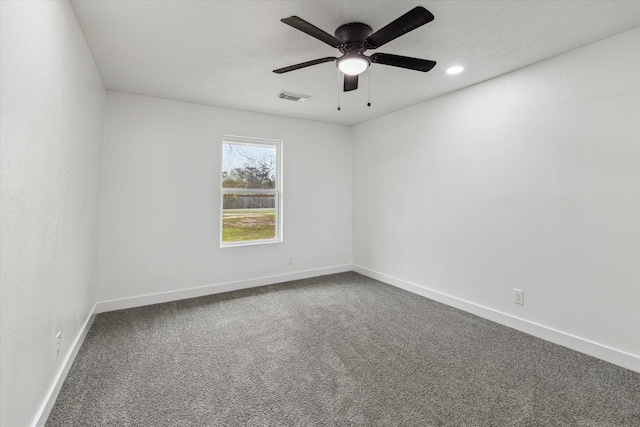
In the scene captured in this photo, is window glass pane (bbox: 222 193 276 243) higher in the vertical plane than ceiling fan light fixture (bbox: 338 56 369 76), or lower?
lower

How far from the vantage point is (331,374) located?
6.81 feet

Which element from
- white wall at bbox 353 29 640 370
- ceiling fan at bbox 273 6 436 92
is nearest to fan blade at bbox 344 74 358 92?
ceiling fan at bbox 273 6 436 92

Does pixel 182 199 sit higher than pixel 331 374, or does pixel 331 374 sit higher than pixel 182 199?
pixel 182 199

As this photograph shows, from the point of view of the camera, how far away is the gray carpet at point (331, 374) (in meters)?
1.68

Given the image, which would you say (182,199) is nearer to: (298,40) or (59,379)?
(59,379)

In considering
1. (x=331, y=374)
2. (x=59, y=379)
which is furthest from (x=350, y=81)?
(x=59, y=379)

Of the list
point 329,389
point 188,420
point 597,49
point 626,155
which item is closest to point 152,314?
point 188,420

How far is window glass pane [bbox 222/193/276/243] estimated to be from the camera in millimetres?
4039

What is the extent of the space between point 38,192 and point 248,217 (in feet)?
9.07

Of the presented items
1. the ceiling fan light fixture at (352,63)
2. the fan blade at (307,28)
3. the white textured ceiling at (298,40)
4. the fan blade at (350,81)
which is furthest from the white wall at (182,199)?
the fan blade at (307,28)

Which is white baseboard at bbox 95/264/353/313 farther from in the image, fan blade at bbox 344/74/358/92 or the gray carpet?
fan blade at bbox 344/74/358/92

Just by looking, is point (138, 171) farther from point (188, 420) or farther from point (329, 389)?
point (329, 389)

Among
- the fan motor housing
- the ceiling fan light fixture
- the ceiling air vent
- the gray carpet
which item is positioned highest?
the ceiling air vent

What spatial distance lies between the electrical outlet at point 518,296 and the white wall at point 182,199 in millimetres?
2675
